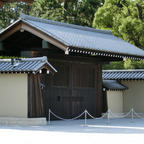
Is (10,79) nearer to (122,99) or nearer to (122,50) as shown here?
(122,50)

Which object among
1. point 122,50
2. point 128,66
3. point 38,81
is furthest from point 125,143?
point 128,66

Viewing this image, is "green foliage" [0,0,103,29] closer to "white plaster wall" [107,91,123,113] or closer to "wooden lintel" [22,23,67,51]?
"white plaster wall" [107,91,123,113]

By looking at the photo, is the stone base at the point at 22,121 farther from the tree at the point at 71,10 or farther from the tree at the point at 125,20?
the tree at the point at 71,10

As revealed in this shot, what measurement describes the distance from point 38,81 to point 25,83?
61cm

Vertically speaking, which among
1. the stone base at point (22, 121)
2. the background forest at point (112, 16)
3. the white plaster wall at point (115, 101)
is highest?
the background forest at point (112, 16)

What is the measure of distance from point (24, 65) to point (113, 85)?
8.73m

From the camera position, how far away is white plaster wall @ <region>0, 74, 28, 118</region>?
1795cm

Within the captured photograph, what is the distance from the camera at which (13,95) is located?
1823 centimetres

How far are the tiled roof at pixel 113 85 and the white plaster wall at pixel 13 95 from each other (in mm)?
8096

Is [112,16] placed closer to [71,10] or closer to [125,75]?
[71,10]

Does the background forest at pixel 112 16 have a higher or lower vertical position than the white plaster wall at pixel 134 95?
higher

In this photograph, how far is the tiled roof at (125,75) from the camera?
25141mm

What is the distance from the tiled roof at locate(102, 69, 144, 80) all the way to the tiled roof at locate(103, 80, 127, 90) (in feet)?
1.00

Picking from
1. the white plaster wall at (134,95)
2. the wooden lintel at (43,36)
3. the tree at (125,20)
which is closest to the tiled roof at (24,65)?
the wooden lintel at (43,36)
